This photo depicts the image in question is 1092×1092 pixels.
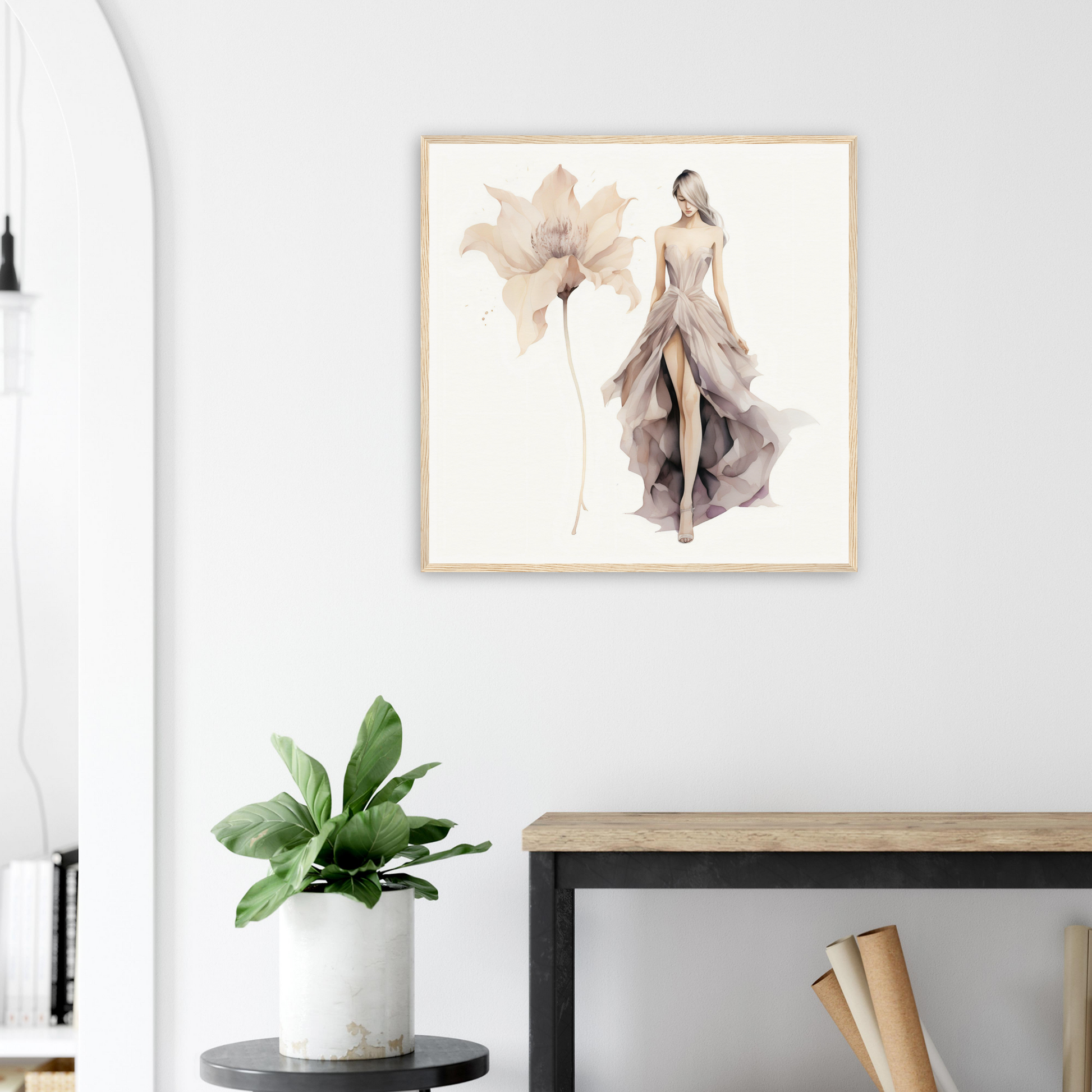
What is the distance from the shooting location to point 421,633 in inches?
60.0

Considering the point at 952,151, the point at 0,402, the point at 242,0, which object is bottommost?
the point at 0,402

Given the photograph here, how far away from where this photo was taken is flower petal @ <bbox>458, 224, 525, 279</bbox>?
1.53 metres

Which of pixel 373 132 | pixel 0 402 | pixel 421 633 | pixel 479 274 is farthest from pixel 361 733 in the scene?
pixel 0 402

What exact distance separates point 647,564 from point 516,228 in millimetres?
489

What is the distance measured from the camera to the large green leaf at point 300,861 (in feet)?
3.82

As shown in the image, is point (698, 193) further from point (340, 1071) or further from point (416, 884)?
point (340, 1071)

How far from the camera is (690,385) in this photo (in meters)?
1.53

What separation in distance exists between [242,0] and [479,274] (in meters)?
0.50

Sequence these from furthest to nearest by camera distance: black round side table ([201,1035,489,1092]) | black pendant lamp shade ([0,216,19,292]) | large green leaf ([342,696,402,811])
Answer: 1. black pendant lamp shade ([0,216,19,292])
2. large green leaf ([342,696,402,811])
3. black round side table ([201,1035,489,1092])

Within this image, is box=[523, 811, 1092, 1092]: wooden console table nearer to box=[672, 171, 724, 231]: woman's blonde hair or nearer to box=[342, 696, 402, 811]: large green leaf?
box=[342, 696, 402, 811]: large green leaf

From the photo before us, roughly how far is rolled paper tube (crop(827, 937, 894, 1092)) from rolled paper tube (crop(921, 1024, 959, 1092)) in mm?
67

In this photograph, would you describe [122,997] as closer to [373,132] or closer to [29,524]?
[29,524]

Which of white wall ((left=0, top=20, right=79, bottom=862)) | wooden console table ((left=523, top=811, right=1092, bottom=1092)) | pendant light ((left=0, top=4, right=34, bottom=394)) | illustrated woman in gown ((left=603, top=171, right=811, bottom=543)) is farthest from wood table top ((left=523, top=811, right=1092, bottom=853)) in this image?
pendant light ((left=0, top=4, right=34, bottom=394))

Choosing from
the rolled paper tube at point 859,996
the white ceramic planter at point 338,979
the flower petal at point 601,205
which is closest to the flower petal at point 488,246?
the flower petal at point 601,205
